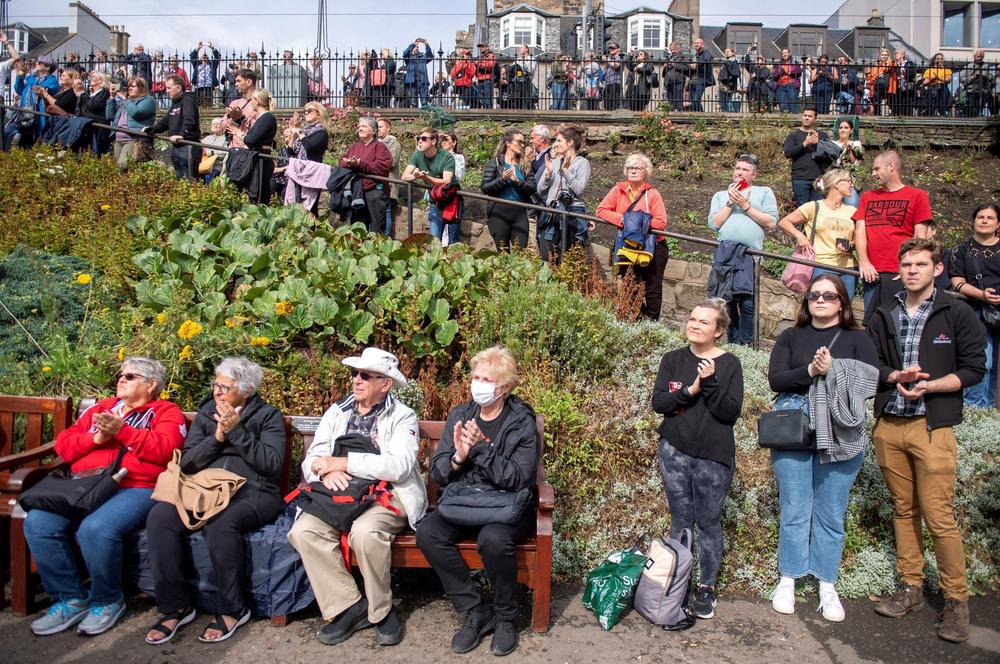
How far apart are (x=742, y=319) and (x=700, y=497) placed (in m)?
3.30

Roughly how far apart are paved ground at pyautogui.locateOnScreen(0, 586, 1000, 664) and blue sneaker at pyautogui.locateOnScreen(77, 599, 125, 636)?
4 cm

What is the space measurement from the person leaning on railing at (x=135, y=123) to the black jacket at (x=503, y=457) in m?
8.31

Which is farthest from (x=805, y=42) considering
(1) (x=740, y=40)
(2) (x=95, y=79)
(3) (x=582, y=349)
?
(3) (x=582, y=349)

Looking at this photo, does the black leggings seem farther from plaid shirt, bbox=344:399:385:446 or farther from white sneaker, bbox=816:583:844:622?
white sneaker, bbox=816:583:844:622

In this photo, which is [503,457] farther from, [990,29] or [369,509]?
[990,29]

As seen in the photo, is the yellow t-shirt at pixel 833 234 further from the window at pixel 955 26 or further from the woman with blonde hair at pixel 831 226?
the window at pixel 955 26

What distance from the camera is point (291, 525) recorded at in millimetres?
4961

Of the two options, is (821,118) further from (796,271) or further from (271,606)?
(271,606)

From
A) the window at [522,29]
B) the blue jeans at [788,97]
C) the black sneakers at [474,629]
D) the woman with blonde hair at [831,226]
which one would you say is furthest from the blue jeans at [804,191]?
the window at [522,29]

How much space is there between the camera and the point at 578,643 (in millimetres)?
4664

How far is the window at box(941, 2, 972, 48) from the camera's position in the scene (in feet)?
111

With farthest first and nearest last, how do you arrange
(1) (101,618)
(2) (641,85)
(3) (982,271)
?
(2) (641,85), (3) (982,271), (1) (101,618)

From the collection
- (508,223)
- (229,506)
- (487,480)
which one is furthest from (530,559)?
(508,223)

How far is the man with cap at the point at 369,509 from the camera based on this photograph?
4.69 m
